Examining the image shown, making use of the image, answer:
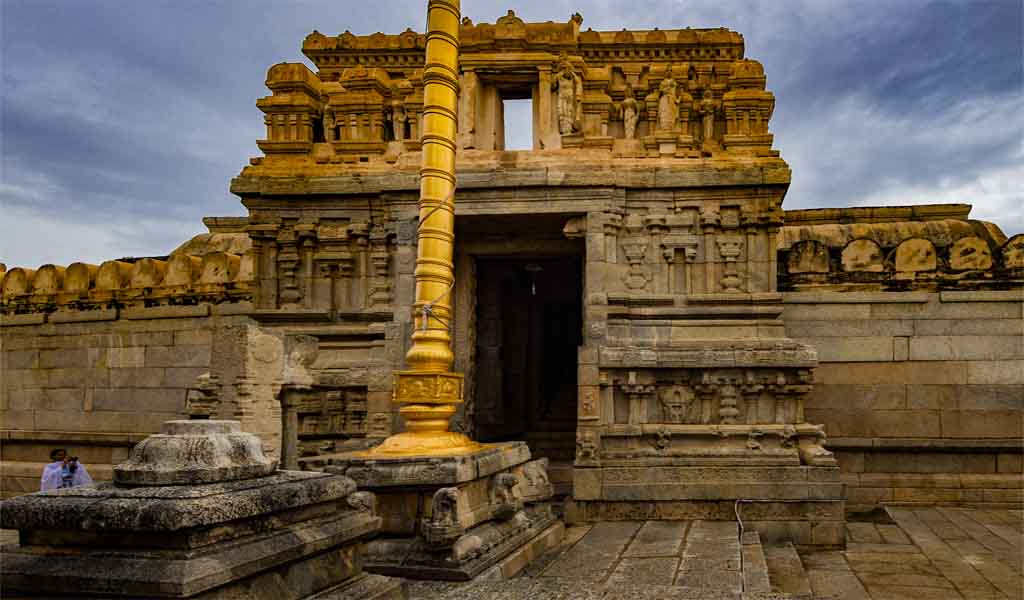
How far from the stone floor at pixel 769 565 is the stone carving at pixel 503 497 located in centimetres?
56

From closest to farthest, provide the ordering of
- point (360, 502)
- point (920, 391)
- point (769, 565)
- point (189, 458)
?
point (189, 458), point (360, 502), point (769, 565), point (920, 391)

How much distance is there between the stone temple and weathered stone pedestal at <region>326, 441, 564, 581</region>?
154 centimetres

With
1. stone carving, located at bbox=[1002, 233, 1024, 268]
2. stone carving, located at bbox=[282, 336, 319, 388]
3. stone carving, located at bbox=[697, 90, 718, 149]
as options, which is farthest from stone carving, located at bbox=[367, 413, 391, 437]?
stone carving, located at bbox=[1002, 233, 1024, 268]

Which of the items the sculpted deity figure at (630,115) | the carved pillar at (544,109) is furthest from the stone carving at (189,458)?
the sculpted deity figure at (630,115)

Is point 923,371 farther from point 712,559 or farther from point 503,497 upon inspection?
point 503,497

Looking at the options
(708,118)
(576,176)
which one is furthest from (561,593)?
(708,118)

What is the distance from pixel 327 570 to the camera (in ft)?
14.9

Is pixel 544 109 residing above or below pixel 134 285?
above

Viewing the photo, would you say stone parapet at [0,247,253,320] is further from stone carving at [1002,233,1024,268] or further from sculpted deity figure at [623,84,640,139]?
stone carving at [1002,233,1024,268]

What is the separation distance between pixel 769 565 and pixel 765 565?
46.2 inches

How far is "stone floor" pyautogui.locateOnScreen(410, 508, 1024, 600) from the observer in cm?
609

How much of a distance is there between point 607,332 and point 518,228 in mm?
2293

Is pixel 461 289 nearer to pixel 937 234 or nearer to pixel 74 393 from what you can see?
pixel 74 393

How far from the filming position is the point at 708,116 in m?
12.2
